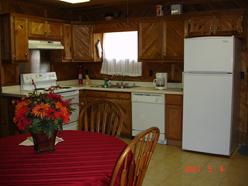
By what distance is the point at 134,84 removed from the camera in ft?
18.2

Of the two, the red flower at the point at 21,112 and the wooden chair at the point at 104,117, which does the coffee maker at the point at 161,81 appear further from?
the red flower at the point at 21,112

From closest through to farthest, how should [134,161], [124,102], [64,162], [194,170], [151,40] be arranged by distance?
[134,161] < [64,162] < [194,170] < [151,40] < [124,102]

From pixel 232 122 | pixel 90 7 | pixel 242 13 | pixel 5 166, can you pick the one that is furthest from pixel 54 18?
pixel 5 166

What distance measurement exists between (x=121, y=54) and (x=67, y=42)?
105 cm

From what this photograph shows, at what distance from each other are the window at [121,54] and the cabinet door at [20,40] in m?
1.63

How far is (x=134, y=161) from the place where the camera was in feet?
5.11

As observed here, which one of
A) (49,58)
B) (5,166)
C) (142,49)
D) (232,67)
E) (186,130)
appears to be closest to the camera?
(5,166)

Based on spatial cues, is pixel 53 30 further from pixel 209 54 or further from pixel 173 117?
pixel 209 54

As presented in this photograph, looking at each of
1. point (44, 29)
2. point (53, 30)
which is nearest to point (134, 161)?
point (44, 29)

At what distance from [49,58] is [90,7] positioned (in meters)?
1.32

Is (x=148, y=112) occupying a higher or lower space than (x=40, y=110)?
lower

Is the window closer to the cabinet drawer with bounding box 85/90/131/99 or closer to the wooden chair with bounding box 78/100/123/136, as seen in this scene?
the cabinet drawer with bounding box 85/90/131/99

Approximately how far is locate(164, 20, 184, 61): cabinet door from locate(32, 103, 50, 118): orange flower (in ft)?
10.6

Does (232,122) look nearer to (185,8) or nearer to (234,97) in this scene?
(234,97)
